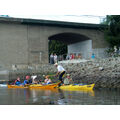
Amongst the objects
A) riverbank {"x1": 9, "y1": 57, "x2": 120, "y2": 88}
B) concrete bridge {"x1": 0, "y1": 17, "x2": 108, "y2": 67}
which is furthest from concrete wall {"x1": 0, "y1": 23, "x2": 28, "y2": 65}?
riverbank {"x1": 9, "y1": 57, "x2": 120, "y2": 88}

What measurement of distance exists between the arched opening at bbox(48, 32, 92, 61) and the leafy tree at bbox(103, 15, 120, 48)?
3.12 meters

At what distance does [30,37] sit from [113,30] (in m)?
11.1

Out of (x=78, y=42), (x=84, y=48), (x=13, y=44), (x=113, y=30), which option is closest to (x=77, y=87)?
(x=13, y=44)

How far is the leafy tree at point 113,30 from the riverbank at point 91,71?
6.27 meters

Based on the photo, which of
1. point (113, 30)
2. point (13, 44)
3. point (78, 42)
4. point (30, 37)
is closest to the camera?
point (13, 44)

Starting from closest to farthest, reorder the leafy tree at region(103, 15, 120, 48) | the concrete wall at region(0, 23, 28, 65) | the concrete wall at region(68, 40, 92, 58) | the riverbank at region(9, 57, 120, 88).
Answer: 1. the riverbank at region(9, 57, 120, 88)
2. the concrete wall at region(0, 23, 28, 65)
3. the leafy tree at region(103, 15, 120, 48)
4. the concrete wall at region(68, 40, 92, 58)

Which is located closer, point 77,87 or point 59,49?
point 77,87

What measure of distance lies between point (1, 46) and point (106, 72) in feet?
44.9

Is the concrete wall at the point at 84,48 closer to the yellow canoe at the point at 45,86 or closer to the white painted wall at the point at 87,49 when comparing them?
the white painted wall at the point at 87,49

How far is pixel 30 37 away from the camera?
30.1 m

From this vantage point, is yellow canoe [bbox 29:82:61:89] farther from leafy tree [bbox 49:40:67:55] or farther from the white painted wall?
leafy tree [bbox 49:40:67:55]

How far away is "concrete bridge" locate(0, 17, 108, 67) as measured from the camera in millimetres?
29188

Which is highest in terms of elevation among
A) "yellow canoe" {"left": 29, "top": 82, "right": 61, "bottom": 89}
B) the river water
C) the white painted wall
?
the white painted wall

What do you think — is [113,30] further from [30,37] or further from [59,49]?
[59,49]
